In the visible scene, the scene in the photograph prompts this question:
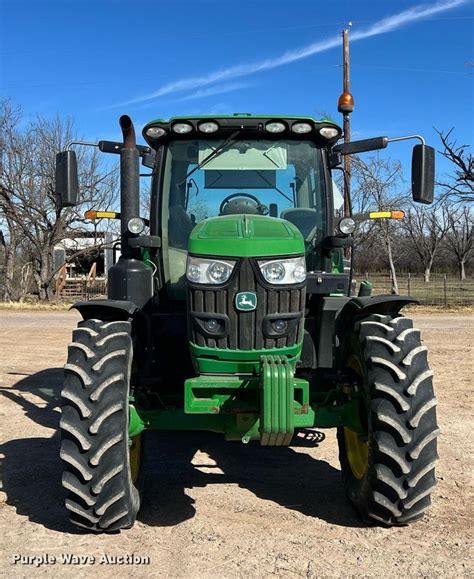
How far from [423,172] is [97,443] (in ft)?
9.88

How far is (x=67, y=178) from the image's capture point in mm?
4883

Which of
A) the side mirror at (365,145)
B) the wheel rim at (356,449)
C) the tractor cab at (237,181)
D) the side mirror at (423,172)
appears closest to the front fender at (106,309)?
the tractor cab at (237,181)

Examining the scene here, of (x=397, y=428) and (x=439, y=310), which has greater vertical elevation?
(x=397, y=428)

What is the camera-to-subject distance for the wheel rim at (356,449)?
4.23 metres

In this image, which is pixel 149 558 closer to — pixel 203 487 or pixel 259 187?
pixel 203 487

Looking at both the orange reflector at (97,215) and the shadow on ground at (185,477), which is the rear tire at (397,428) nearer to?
the shadow on ground at (185,477)

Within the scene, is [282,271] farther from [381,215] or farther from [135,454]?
[135,454]

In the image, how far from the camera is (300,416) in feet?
12.6

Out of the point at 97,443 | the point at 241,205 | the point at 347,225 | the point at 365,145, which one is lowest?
Result: the point at 97,443

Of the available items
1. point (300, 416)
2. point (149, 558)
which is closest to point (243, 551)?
point (149, 558)

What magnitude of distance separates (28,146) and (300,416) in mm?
24803

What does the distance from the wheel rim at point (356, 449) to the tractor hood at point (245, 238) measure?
88 centimetres

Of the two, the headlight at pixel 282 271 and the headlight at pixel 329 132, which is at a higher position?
the headlight at pixel 329 132

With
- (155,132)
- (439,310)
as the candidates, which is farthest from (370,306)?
(439,310)
